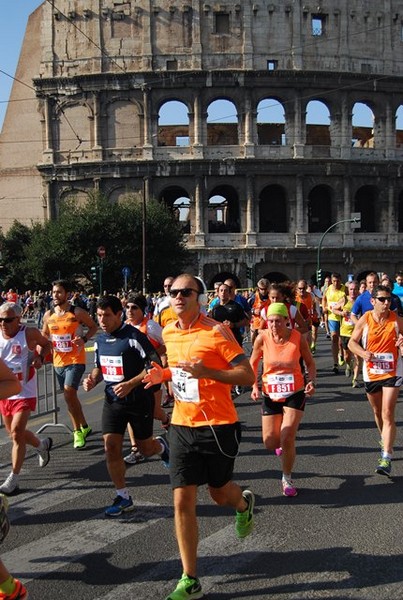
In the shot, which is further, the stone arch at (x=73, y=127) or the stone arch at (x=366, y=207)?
the stone arch at (x=366, y=207)

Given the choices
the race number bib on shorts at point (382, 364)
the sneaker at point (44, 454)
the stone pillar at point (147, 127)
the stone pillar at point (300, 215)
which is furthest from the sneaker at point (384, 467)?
the stone pillar at point (147, 127)

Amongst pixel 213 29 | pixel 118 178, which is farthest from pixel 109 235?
pixel 213 29

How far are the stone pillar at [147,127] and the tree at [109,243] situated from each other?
10.7ft

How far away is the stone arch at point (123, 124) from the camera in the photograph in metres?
39.8

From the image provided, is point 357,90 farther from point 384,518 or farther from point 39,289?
point 384,518

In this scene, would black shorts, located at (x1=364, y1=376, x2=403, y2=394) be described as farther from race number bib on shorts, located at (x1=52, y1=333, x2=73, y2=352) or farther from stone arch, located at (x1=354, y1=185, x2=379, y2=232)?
stone arch, located at (x1=354, y1=185, x2=379, y2=232)

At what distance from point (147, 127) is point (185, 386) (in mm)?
36915

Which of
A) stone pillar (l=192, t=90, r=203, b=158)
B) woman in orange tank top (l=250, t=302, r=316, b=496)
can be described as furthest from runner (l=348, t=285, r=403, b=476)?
stone pillar (l=192, t=90, r=203, b=158)

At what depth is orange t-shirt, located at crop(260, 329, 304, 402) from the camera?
5.98 metres

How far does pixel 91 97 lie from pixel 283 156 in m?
12.3

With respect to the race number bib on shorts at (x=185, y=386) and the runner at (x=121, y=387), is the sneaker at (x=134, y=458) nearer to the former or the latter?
the runner at (x=121, y=387)

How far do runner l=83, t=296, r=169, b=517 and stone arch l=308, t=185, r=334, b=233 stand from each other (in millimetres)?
38358

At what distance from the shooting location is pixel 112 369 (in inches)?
227

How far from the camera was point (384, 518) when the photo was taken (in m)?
5.05
